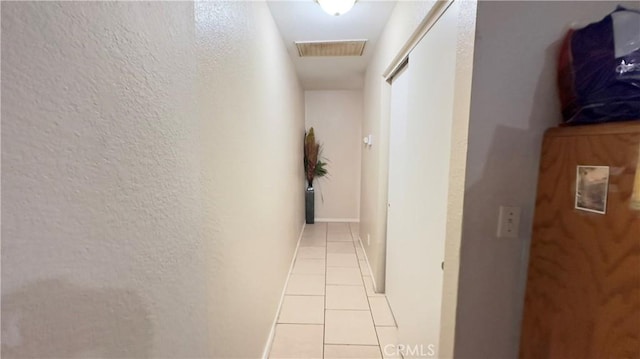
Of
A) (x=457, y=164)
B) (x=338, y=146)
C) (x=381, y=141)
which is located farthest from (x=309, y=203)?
(x=457, y=164)

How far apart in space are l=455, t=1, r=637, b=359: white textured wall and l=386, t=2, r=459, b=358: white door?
159mm

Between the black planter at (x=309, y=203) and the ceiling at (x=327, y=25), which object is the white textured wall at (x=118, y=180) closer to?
the ceiling at (x=327, y=25)

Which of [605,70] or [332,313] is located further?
[332,313]

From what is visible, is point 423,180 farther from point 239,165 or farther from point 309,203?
point 309,203

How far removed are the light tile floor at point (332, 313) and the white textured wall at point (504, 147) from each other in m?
1.04

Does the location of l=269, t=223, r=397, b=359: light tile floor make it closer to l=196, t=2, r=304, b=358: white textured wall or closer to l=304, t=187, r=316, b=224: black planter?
l=196, t=2, r=304, b=358: white textured wall

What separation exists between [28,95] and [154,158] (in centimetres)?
27

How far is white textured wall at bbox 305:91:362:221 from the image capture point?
15.3 ft

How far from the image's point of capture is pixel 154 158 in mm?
620

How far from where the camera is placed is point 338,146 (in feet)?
15.6

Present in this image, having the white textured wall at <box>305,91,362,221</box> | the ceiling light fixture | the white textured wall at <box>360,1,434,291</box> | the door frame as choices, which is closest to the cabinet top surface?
the door frame

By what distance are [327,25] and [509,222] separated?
2.09 m

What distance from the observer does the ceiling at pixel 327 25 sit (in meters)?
1.95

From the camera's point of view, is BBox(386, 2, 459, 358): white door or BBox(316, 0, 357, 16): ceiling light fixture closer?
BBox(386, 2, 459, 358): white door
